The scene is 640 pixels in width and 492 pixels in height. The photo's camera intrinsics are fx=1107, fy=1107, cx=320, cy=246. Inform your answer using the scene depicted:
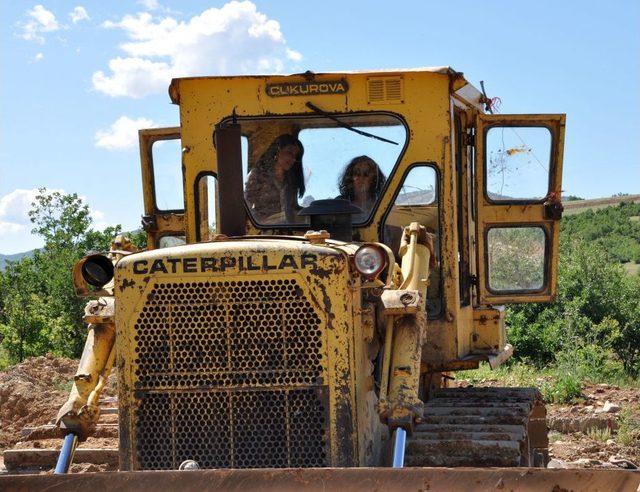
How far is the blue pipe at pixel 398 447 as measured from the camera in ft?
17.0

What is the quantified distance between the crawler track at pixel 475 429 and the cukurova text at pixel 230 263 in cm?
149

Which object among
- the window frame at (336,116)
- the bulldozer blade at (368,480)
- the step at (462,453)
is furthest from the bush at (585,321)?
the bulldozer blade at (368,480)

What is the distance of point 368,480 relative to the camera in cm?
448

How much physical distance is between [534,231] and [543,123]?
80 cm

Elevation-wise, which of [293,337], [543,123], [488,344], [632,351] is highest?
[543,123]

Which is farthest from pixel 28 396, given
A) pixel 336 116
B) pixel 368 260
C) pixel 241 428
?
pixel 368 260

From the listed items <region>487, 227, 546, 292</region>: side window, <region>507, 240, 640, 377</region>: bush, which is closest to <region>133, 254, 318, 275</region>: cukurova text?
<region>487, 227, 546, 292</region>: side window

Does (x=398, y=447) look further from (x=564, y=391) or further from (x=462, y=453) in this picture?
(x=564, y=391)

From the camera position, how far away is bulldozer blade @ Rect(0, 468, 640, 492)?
444 cm

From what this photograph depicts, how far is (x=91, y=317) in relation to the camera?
591cm

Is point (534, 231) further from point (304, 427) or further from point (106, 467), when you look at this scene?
point (106, 467)

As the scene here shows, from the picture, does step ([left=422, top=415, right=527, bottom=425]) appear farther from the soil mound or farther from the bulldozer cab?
the soil mound

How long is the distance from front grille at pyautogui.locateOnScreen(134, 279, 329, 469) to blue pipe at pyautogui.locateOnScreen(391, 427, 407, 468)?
12.9 inches

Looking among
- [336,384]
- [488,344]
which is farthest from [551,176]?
[336,384]
